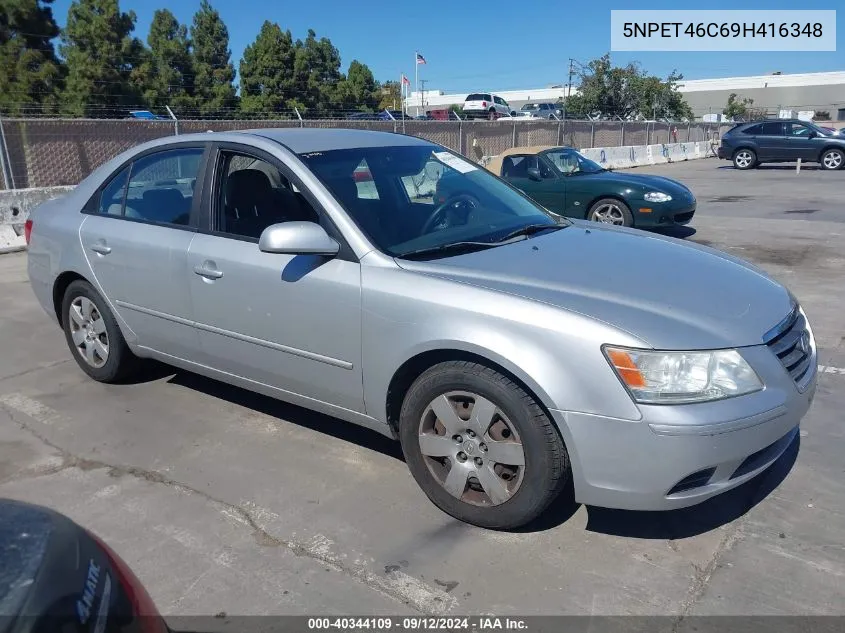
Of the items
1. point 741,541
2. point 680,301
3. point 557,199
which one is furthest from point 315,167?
point 557,199

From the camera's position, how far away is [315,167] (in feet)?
12.0

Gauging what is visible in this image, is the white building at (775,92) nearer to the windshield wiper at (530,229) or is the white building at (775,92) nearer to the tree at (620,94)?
the tree at (620,94)

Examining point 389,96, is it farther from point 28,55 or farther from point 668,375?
point 668,375

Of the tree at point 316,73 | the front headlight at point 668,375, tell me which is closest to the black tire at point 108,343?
the front headlight at point 668,375

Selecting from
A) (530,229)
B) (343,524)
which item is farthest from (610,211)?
(343,524)

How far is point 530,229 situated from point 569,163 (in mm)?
7320

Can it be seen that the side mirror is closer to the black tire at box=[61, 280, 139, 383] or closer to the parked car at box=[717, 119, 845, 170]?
the black tire at box=[61, 280, 139, 383]

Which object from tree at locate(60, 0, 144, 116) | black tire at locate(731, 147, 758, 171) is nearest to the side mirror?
black tire at locate(731, 147, 758, 171)

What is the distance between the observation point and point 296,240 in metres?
3.25

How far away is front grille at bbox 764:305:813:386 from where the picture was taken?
2930mm

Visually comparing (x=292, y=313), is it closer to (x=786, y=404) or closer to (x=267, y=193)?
(x=267, y=193)

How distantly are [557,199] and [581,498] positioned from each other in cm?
794

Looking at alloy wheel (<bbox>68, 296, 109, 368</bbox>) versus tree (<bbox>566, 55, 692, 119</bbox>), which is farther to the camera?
tree (<bbox>566, 55, 692, 119</bbox>)

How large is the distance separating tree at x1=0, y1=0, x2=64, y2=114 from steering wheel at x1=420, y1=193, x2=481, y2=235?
23.9m
